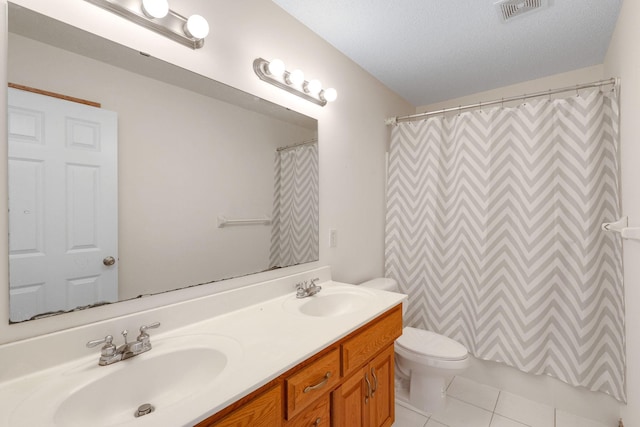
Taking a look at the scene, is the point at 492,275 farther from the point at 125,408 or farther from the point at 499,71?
the point at 125,408

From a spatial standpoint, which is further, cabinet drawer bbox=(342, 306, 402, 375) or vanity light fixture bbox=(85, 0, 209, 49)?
cabinet drawer bbox=(342, 306, 402, 375)

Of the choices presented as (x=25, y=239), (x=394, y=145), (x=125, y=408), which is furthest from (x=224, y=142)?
(x=394, y=145)

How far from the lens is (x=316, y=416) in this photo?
3.34ft

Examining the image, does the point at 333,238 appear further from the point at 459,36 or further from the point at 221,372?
the point at 459,36

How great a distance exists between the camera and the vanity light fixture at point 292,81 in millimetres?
1424

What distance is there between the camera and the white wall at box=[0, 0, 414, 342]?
0.93 m

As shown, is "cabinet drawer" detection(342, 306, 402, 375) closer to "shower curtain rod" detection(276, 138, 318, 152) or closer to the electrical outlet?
the electrical outlet

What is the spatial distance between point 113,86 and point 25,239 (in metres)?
0.55

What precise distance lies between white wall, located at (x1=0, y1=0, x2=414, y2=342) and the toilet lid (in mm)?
519

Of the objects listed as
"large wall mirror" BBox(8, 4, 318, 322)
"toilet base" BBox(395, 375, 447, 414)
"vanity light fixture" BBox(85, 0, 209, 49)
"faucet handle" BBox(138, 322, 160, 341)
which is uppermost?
"vanity light fixture" BBox(85, 0, 209, 49)

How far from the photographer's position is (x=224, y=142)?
1.31 meters

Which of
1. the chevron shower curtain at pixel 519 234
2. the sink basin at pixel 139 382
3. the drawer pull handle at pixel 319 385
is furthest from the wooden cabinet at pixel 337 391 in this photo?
the chevron shower curtain at pixel 519 234

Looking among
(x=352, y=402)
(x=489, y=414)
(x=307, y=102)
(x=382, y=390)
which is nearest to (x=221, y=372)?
(x=352, y=402)

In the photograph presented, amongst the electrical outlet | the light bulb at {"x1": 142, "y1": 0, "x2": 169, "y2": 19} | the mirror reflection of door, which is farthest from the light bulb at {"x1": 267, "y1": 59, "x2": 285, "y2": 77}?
the electrical outlet
